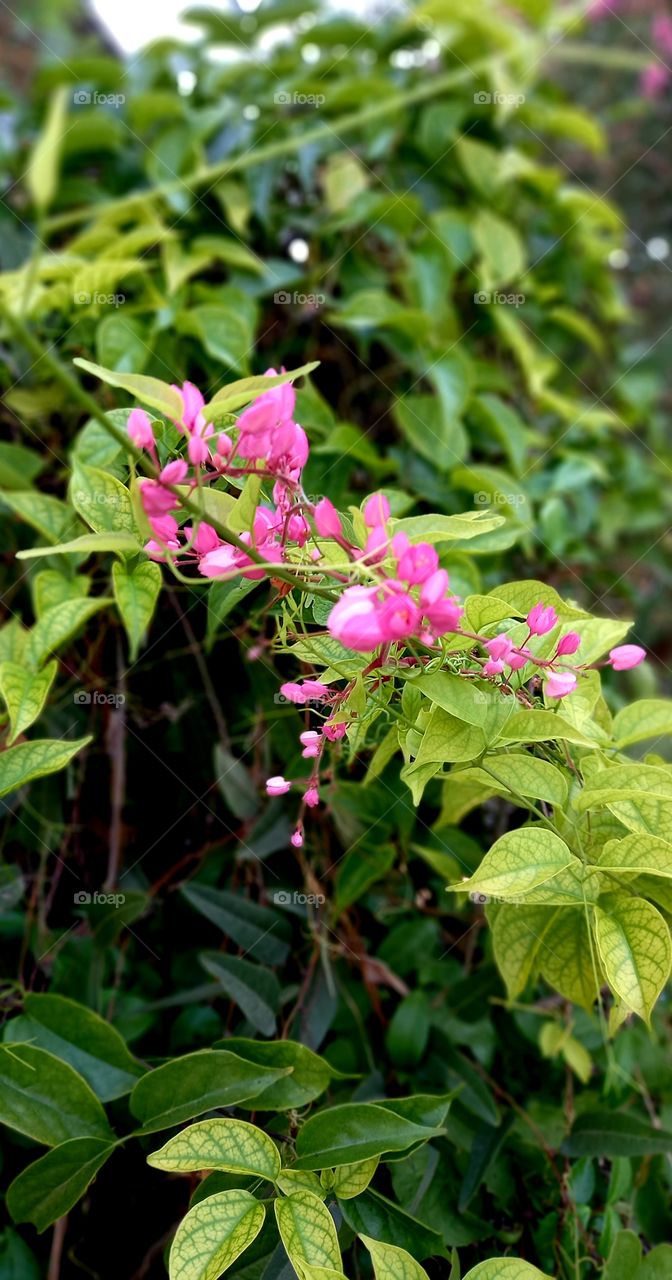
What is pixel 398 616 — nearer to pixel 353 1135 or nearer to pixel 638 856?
pixel 638 856

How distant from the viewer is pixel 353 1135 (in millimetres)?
590

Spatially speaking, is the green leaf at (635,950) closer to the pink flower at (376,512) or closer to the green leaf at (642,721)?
the green leaf at (642,721)

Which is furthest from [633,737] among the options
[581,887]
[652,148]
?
[652,148]

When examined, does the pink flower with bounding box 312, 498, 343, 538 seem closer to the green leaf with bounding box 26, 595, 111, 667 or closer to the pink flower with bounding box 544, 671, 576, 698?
the pink flower with bounding box 544, 671, 576, 698

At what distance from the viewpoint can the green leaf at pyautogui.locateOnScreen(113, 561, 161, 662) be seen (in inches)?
23.8

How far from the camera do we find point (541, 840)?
1.69 feet

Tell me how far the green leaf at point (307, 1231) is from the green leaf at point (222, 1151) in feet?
0.07

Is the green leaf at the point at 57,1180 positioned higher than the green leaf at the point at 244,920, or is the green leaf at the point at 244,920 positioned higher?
the green leaf at the point at 244,920

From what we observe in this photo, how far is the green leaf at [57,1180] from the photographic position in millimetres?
600

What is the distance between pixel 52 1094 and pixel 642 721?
0.47 m
